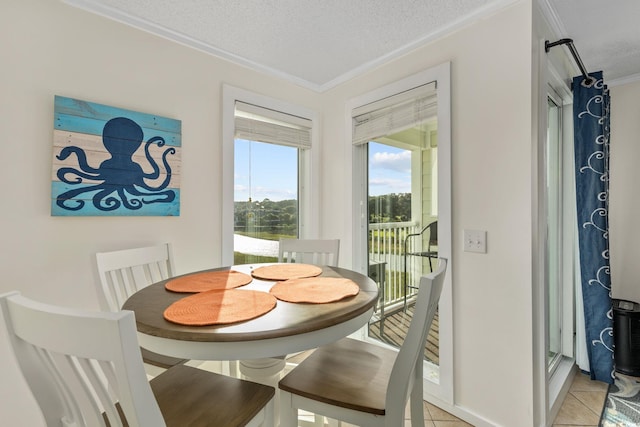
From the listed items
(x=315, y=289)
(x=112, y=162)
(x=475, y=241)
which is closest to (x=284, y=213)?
(x=112, y=162)

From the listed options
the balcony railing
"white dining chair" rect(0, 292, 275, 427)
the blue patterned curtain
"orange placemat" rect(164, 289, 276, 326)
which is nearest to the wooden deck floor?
the balcony railing

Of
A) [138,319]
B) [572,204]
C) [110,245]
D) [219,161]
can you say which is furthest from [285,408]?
[572,204]

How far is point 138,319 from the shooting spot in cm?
105

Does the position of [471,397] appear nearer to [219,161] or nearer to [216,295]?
[216,295]

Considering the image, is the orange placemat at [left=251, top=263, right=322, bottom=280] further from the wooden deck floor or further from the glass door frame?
the wooden deck floor

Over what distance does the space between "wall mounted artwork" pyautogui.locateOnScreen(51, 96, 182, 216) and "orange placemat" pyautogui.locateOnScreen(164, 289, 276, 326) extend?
0.99m

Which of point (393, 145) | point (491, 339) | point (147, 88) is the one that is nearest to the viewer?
point (491, 339)

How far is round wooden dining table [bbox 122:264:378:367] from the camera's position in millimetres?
953

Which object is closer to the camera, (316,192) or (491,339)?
(491,339)

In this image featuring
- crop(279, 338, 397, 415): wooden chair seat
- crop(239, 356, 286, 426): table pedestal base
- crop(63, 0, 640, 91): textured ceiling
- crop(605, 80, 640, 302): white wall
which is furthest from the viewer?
crop(605, 80, 640, 302): white wall

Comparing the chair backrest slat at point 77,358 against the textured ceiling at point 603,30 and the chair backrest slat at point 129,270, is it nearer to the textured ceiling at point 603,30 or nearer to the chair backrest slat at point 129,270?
the chair backrest slat at point 129,270

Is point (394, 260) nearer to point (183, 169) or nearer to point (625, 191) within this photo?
point (183, 169)

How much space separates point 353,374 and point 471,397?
3.55 feet

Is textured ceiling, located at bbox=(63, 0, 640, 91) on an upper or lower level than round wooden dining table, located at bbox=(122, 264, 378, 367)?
upper
